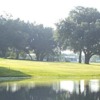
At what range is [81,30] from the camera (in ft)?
349

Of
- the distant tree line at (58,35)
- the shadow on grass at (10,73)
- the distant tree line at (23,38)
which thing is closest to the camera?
the shadow on grass at (10,73)

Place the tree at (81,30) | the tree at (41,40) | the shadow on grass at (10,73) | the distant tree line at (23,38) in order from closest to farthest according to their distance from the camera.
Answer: the shadow on grass at (10,73), the tree at (81,30), the distant tree line at (23,38), the tree at (41,40)

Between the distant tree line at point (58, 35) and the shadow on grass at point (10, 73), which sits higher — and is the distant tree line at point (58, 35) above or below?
above

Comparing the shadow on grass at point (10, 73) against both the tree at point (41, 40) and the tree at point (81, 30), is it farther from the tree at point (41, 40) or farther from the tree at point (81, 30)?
the tree at point (41, 40)

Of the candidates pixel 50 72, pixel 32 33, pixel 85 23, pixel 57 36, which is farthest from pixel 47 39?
pixel 50 72

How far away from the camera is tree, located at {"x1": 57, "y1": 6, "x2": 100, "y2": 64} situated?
104750 millimetres

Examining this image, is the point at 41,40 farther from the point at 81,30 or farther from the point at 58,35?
the point at 81,30

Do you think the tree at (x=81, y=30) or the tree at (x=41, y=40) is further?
the tree at (x=41, y=40)

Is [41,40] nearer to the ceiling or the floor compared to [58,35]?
nearer to the floor

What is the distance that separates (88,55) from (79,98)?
281 feet

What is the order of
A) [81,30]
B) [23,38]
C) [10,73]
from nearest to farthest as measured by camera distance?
[10,73], [81,30], [23,38]

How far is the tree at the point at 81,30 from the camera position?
104750 millimetres

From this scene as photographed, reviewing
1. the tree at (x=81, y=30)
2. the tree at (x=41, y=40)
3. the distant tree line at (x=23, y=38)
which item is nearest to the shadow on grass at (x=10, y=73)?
the tree at (x=81, y=30)

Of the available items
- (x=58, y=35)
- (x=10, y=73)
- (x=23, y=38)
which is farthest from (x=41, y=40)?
(x=10, y=73)
